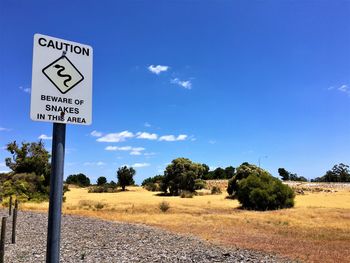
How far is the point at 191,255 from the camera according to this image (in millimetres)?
15234

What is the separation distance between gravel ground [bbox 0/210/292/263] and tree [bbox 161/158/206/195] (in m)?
49.7

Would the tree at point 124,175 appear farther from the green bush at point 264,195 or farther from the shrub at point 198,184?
the green bush at point 264,195

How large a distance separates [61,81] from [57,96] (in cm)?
12

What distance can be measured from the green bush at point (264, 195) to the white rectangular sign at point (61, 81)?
42003 millimetres

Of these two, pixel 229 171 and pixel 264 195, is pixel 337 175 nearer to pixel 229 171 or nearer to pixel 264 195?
pixel 229 171

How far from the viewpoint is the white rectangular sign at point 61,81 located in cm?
312

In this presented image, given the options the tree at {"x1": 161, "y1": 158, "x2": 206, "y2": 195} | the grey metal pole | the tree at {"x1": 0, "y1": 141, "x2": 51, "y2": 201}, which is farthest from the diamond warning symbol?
the tree at {"x1": 161, "y1": 158, "x2": 206, "y2": 195}

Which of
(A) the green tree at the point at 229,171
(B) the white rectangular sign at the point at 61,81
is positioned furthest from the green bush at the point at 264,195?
(A) the green tree at the point at 229,171

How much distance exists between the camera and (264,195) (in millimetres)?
43438

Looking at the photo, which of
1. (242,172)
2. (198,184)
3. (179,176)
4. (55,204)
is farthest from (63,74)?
(198,184)

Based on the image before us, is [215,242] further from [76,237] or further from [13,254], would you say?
[13,254]

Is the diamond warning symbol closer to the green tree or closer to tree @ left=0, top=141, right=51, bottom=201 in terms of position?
tree @ left=0, top=141, right=51, bottom=201

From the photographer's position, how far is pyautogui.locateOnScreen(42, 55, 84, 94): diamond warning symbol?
3158 millimetres

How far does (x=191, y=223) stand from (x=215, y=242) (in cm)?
908
